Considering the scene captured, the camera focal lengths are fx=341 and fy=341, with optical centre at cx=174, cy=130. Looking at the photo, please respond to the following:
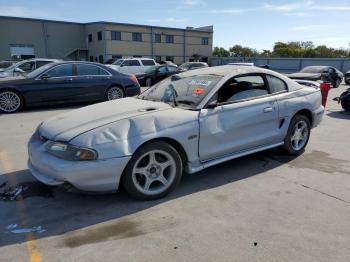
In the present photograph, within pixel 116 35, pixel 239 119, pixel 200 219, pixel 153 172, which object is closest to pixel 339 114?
pixel 239 119

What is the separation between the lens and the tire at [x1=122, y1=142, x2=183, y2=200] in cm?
369

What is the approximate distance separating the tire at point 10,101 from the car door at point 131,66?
39.1ft

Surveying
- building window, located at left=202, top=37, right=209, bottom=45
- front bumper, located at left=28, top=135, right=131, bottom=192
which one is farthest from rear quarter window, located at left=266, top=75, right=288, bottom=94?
building window, located at left=202, top=37, right=209, bottom=45

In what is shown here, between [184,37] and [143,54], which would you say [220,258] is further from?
[184,37]

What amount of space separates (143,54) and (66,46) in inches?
432

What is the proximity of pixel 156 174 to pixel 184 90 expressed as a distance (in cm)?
132

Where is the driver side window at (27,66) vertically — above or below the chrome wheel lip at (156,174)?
above

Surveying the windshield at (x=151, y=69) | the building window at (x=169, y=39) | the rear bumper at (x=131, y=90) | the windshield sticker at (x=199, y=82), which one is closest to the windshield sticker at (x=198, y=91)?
the windshield sticker at (x=199, y=82)

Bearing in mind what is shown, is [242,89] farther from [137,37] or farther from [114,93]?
[137,37]

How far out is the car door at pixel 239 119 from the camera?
4.22m

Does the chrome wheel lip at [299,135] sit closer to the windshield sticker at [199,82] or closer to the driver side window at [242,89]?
the driver side window at [242,89]

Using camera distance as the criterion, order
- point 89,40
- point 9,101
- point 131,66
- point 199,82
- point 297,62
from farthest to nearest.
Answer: point 89,40, point 297,62, point 131,66, point 9,101, point 199,82

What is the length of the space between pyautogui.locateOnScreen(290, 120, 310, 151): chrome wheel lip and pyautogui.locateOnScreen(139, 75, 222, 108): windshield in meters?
1.74

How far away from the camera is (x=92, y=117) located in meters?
4.07
